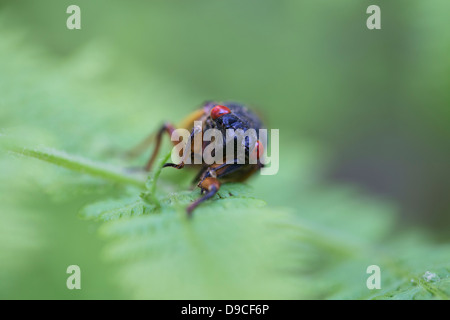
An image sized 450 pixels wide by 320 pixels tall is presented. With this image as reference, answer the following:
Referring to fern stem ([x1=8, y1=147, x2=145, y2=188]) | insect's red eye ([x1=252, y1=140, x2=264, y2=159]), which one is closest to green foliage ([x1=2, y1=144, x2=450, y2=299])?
fern stem ([x1=8, y1=147, x2=145, y2=188])

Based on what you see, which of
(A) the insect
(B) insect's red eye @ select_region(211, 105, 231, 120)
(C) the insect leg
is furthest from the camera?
(B) insect's red eye @ select_region(211, 105, 231, 120)

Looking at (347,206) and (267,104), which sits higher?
(267,104)

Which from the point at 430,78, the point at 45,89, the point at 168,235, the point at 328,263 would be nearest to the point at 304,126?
the point at 430,78

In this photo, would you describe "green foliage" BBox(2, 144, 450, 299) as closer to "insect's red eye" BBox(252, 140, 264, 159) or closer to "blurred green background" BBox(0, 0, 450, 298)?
"insect's red eye" BBox(252, 140, 264, 159)

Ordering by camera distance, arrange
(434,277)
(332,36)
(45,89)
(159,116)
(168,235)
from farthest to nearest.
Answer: (332,36) < (159,116) < (45,89) < (434,277) < (168,235)

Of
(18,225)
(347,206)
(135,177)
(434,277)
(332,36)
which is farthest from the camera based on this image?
(332,36)

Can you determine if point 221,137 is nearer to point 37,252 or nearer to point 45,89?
point 45,89

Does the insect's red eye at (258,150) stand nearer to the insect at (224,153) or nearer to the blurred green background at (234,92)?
Result: the insect at (224,153)

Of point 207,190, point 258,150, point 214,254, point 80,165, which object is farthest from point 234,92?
point 214,254
